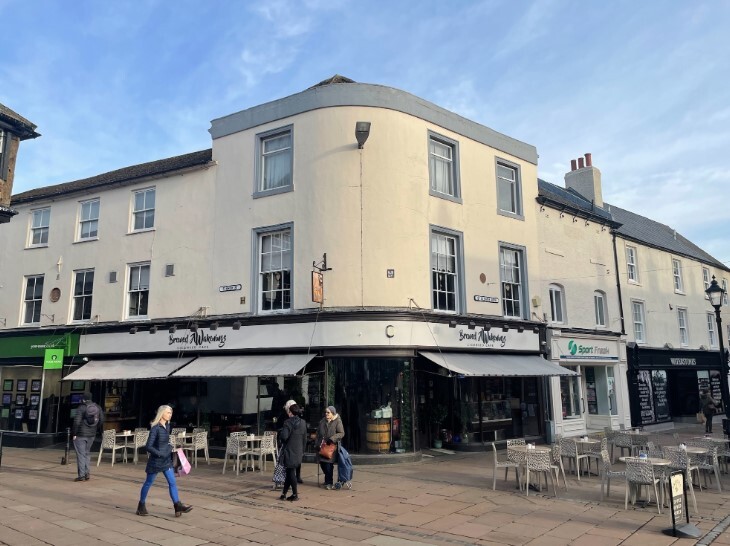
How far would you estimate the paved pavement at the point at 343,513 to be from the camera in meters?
7.76

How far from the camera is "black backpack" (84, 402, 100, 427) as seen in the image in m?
12.3

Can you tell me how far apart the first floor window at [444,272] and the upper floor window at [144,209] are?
936cm

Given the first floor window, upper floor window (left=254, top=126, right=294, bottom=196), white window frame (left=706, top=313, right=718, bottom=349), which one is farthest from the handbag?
white window frame (left=706, top=313, right=718, bottom=349)

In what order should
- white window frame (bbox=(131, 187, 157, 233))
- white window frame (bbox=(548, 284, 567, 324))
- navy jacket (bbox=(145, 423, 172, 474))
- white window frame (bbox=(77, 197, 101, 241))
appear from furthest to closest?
white window frame (bbox=(548, 284, 567, 324)) → white window frame (bbox=(77, 197, 101, 241)) → white window frame (bbox=(131, 187, 157, 233)) → navy jacket (bbox=(145, 423, 172, 474))

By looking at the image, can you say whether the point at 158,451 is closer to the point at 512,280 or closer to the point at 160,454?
the point at 160,454

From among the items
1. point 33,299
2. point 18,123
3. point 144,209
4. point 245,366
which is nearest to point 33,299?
point 33,299

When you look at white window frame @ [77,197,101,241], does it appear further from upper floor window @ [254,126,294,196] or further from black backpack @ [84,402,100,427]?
black backpack @ [84,402,100,427]

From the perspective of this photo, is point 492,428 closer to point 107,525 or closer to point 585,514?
point 585,514

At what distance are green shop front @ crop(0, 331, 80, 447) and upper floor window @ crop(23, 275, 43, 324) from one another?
817 millimetres

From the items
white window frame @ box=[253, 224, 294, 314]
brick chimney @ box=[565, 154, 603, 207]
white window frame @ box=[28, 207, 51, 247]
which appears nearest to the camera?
white window frame @ box=[253, 224, 294, 314]

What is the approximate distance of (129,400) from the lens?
59.3ft

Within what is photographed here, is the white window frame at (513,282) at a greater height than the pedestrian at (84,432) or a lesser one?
greater

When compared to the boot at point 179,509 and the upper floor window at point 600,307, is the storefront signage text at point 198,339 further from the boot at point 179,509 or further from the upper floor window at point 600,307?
the upper floor window at point 600,307

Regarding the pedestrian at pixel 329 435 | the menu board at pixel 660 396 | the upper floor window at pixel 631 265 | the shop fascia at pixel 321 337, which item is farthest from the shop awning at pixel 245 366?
the menu board at pixel 660 396
